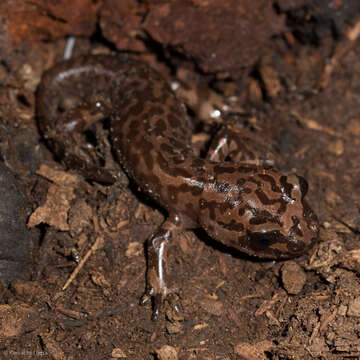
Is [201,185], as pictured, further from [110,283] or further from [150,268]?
[110,283]

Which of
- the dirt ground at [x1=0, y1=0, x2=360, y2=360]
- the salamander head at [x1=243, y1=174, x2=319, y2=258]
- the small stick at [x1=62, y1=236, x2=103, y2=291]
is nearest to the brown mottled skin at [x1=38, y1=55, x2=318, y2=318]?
the salamander head at [x1=243, y1=174, x2=319, y2=258]

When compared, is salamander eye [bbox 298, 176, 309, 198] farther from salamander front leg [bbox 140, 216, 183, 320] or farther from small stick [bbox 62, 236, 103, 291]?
small stick [bbox 62, 236, 103, 291]

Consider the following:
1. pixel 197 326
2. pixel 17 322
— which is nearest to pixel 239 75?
pixel 197 326

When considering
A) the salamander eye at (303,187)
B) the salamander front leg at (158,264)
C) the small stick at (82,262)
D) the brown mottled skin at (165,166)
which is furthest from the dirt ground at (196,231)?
the salamander eye at (303,187)

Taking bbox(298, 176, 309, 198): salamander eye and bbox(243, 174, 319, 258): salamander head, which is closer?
bbox(243, 174, 319, 258): salamander head

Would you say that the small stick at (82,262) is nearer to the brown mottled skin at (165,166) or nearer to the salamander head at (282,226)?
the brown mottled skin at (165,166)
